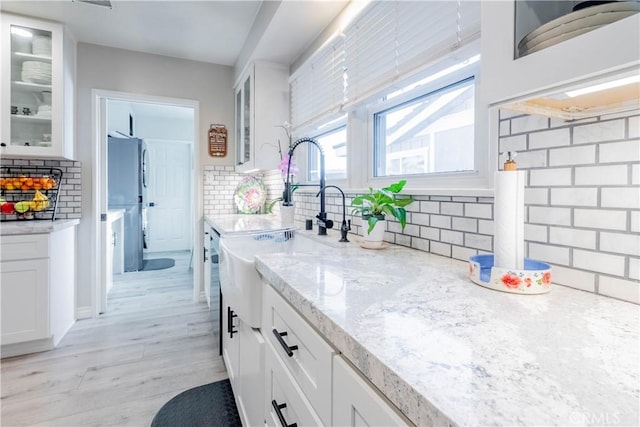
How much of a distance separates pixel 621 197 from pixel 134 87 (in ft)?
11.6

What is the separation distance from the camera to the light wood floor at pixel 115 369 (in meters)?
1.63

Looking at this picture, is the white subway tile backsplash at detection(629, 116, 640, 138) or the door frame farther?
the door frame

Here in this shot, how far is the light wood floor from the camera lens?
1626mm

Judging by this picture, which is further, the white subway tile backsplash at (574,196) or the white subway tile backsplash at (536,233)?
the white subway tile backsplash at (536,233)

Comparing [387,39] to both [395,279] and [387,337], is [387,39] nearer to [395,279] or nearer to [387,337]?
[395,279]

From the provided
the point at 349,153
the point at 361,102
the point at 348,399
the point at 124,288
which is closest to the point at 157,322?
the point at 124,288

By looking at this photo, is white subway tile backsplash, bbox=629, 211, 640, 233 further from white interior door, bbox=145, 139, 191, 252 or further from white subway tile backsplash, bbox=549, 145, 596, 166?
white interior door, bbox=145, 139, 191, 252

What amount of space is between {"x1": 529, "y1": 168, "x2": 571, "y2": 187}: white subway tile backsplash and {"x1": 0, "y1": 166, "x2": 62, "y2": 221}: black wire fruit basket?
320 centimetres

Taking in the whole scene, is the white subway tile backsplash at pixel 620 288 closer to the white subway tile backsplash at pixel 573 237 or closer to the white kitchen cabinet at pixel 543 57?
the white subway tile backsplash at pixel 573 237

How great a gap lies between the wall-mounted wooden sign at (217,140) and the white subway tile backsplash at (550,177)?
9.86ft

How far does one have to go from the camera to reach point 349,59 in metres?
1.78

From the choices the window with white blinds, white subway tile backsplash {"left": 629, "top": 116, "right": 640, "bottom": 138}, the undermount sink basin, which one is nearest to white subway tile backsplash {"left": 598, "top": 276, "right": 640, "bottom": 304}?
white subway tile backsplash {"left": 629, "top": 116, "right": 640, "bottom": 138}

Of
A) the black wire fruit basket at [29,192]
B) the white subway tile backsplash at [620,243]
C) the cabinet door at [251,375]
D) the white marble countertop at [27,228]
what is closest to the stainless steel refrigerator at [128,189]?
the black wire fruit basket at [29,192]

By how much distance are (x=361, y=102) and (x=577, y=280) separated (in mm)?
1224
